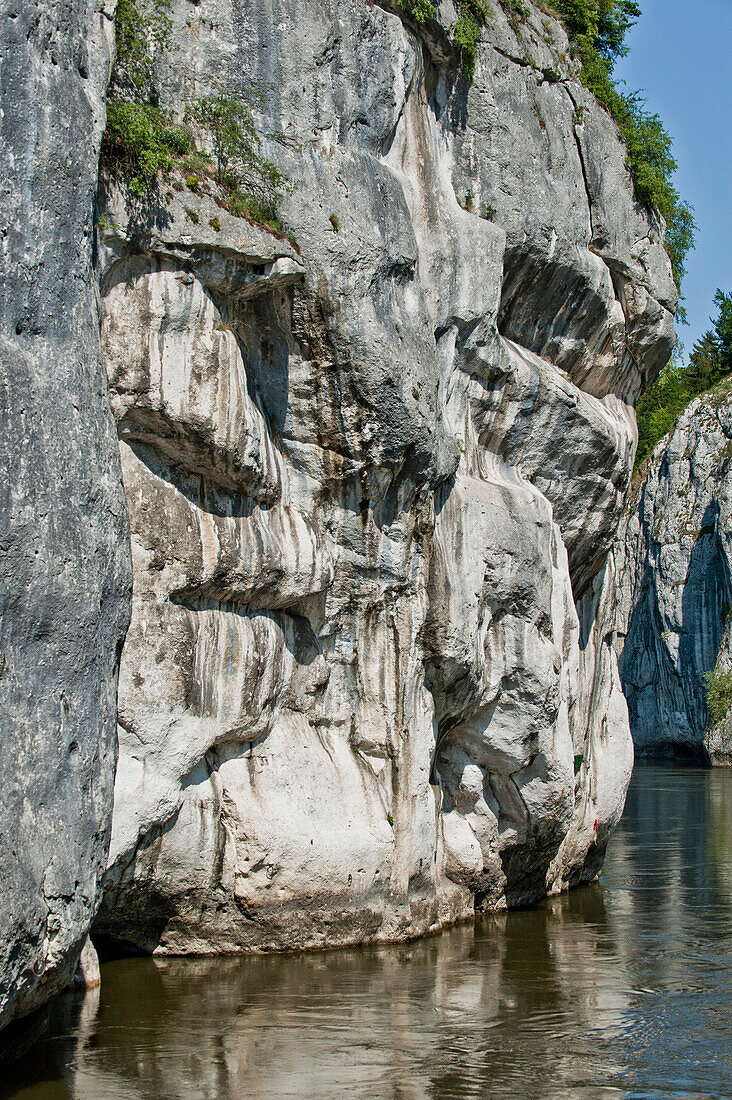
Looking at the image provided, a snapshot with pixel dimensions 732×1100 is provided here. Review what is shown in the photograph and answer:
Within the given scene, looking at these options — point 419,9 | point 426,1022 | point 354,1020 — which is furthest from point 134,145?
point 426,1022

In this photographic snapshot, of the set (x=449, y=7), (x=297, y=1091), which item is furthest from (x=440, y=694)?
(x=449, y=7)

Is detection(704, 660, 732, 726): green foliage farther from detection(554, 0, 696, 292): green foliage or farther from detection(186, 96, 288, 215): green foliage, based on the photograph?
detection(186, 96, 288, 215): green foliage

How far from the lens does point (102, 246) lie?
31.9 ft

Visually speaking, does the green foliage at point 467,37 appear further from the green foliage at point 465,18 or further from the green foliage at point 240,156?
the green foliage at point 240,156

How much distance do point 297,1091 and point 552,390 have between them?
977 cm

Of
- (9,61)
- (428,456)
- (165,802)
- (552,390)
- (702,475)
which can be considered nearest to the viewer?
(9,61)

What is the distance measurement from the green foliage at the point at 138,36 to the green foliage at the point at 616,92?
788cm

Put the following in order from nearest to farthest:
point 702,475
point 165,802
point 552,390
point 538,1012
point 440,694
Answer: point 538,1012 → point 165,802 → point 440,694 → point 552,390 → point 702,475

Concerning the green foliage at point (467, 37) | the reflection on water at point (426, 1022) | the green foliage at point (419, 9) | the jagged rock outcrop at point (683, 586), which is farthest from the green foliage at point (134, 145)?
the jagged rock outcrop at point (683, 586)

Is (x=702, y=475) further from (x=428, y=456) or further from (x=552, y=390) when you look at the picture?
(x=428, y=456)

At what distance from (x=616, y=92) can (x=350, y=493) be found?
869cm

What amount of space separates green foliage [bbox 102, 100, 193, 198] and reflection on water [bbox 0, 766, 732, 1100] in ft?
22.8

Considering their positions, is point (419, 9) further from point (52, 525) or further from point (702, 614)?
point (702, 614)

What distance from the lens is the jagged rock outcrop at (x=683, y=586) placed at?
4222cm
